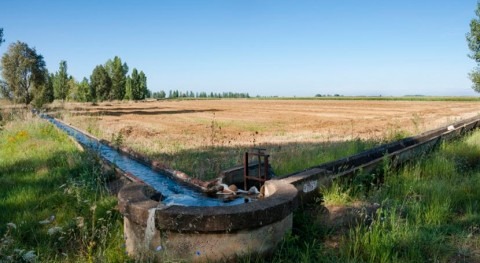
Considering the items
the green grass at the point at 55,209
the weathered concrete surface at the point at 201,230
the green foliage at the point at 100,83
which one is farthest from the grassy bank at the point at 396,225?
the green foliage at the point at 100,83

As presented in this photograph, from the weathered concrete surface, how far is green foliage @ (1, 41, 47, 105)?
42.4m

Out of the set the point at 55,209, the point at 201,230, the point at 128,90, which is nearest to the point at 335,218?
the point at 201,230

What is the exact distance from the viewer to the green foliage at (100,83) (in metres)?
66.8

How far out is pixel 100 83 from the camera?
66750mm

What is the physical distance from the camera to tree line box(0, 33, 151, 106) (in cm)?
3891

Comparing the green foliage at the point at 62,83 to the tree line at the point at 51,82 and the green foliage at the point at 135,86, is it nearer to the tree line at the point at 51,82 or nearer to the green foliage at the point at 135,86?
the tree line at the point at 51,82

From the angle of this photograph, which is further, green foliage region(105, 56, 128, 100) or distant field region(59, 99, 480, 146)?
green foliage region(105, 56, 128, 100)

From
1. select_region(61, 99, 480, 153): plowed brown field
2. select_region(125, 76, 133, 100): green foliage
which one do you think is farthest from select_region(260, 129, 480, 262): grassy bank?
select_region(125, 76, 133, 100): green foliage

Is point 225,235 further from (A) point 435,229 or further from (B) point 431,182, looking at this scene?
(B) point 431,182

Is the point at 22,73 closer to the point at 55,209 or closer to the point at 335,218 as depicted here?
the point at 55,209

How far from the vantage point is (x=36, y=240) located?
4285 mm

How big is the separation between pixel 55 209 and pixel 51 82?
4632 centimetres

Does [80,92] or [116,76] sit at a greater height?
[116,76]

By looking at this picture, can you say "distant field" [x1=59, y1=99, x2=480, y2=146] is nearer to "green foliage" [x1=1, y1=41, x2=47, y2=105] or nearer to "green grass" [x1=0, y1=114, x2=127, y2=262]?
"green grass" [x1=0, y1=114, x2=127, y2=262]
